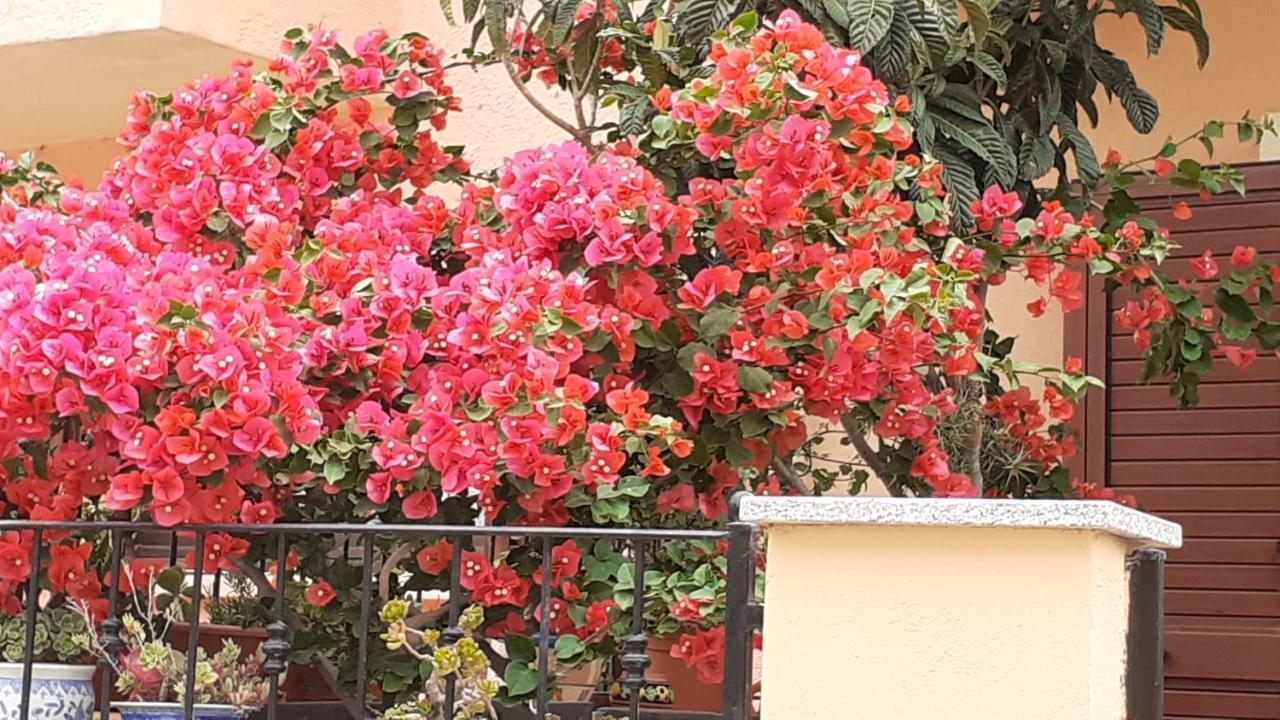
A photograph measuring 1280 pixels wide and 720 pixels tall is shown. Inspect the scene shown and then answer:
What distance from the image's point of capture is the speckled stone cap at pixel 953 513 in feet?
7.35

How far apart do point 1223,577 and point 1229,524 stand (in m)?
0.15

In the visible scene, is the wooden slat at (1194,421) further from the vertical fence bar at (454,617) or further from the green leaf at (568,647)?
the vertical fence bar at (454,617)

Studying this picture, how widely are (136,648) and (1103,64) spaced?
2687mm

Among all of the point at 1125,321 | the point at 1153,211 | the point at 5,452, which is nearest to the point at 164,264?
the point at 5,452

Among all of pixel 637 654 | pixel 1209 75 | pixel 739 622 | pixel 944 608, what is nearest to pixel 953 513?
pixel 944 608

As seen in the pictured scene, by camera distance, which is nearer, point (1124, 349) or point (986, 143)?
point (986, 143)

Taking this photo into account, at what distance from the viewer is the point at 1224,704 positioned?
4840 mm

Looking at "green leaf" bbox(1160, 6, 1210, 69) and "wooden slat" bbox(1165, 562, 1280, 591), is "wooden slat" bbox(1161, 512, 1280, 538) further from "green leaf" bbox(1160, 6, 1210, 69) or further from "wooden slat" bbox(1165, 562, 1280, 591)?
"green leaf" bbox(1160, 6, 1210, 69)

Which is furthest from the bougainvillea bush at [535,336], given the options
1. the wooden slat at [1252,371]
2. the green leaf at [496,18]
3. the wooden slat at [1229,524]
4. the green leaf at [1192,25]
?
the wooden slat at [1229,524]

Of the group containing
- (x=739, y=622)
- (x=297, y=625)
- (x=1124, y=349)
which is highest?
(x=1124, y=349)

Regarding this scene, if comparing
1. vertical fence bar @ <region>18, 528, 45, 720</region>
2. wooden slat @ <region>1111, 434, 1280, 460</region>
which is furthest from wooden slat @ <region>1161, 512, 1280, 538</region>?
vertical fence bar @ <region>18, 528, 45, 720</region>

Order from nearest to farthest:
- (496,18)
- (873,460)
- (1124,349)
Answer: (873,460)
(496,18)
(1124,349)

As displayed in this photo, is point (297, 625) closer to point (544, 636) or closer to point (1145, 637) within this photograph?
point (544, 636)

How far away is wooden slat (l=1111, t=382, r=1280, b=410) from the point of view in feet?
16.5
